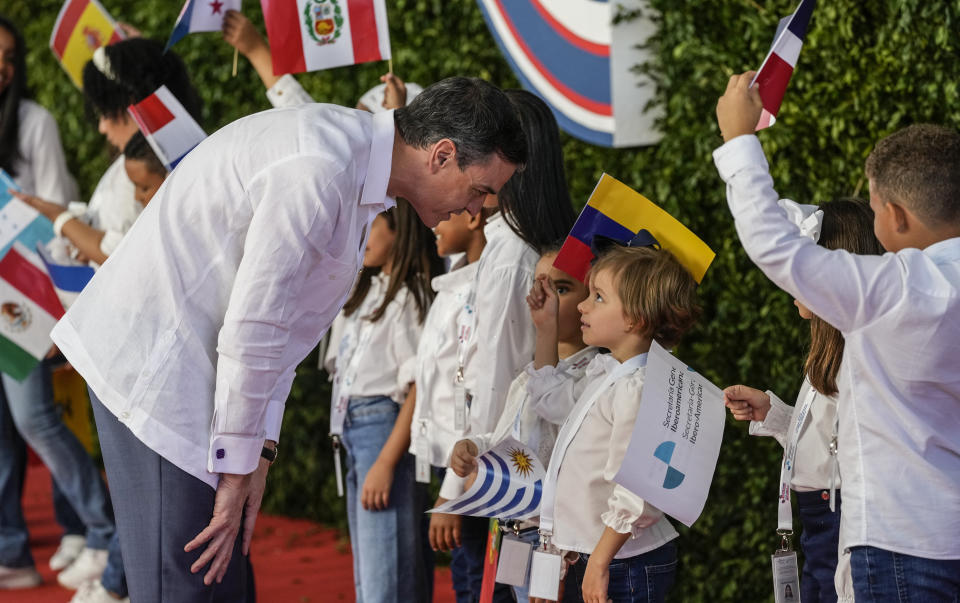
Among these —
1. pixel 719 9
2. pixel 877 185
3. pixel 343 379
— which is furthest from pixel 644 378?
pixel 719 9

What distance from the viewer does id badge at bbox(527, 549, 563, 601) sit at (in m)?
2.54

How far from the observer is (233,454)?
2.19 meters

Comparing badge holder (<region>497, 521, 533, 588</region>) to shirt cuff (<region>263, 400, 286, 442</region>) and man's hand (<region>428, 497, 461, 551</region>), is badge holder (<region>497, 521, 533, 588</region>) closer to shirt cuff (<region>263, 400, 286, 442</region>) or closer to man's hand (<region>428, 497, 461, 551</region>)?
man's hand (<region>428, 497, 461, 551</region>)

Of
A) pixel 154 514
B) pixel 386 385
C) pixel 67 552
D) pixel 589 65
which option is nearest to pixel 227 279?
pixel 154 514

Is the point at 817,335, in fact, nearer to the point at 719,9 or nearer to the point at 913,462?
the point at 913,462

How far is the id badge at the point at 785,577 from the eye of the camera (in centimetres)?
247

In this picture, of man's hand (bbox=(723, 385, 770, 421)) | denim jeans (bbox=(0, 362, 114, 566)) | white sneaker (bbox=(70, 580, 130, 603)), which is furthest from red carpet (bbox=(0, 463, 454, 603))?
man's hand (bbox=(723, 385, 770, 421))

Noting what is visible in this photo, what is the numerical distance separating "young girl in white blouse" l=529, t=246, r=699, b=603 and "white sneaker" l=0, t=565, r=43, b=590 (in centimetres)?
304

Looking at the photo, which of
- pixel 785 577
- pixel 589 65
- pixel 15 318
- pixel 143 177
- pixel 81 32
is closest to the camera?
pixel 785 577

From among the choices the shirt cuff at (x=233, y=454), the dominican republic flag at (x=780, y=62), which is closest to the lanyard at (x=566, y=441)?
the dominican republic flag at (x=780, y=62)

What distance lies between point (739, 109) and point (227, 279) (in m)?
1.00

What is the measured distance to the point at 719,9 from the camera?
12.4ft

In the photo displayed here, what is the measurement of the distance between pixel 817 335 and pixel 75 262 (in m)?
3.04

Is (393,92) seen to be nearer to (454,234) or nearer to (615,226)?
(454,234)
